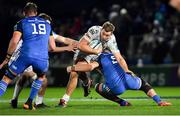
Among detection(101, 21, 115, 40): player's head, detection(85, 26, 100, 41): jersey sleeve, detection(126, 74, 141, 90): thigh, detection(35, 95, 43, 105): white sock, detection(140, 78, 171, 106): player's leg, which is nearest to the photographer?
detection(101, 21, 115, 40): player's head

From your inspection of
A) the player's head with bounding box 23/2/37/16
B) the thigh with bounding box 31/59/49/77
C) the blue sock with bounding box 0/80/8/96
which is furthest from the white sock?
the player's head with bounding box 23/2/37/16

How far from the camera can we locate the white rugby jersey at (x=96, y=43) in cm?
1383

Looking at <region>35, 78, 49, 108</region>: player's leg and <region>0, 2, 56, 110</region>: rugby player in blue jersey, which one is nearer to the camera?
<region>0, 2, 56, 110</region>: rugby player in blue jersey

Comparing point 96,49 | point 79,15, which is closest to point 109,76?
point 96,49

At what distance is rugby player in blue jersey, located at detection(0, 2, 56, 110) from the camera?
12742 millimetres

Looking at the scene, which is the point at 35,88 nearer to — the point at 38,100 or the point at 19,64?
the point at 19,64

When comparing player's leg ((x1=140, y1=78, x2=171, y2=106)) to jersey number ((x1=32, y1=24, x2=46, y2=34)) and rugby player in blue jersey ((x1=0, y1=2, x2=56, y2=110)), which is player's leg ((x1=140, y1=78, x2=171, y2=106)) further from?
jersey number ((x1=32, y1=24, x2=46, y2=34))

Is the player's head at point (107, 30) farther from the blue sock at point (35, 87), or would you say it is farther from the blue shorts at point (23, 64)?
the blue sock at point (35, 87)

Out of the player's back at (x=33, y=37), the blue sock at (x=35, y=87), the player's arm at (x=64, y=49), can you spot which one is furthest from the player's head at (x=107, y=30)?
the blue sock at (x=35, y=87)

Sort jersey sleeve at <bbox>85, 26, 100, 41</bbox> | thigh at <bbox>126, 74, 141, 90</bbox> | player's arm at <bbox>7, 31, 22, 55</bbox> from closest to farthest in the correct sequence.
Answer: player's arm at <bbox>7, 31, 22, 55</bbox> → thigh at <bbox>126, 74, 141, 90</bbox> → jersey sleeve at <bbox>85, 26, 100, 41</bbox>

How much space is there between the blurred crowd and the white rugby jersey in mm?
8246

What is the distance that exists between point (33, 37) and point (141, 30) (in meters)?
11.7

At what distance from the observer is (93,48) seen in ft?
46.6

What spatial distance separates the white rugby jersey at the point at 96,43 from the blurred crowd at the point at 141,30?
8246 millimetres
